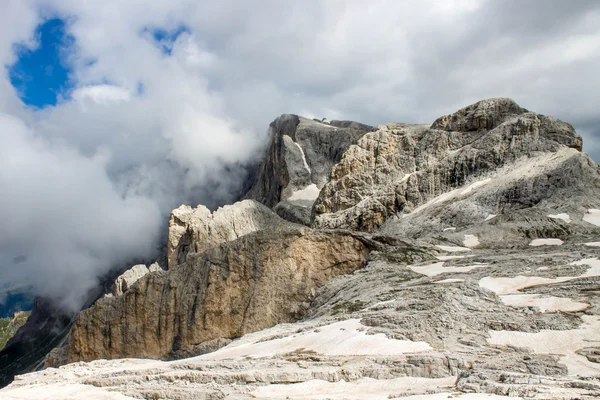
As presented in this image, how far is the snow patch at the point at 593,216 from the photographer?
158 feet

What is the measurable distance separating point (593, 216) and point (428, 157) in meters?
35.4

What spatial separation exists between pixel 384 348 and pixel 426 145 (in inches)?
2771

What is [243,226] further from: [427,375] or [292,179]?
[427,375]

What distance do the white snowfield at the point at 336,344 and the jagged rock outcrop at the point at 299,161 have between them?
89.4m

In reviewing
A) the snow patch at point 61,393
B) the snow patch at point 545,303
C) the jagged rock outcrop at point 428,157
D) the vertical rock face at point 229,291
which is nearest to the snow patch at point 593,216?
the jagged rock outcrop at point 428,157

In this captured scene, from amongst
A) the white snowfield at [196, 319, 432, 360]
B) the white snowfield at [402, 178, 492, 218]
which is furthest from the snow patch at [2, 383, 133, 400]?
the white snowfield at [402, 178, 492, 218]

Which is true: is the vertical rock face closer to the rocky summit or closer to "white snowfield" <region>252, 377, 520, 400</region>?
the rocky summit

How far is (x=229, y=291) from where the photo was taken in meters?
36.7

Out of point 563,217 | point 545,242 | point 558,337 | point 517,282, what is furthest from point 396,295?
point 563,217

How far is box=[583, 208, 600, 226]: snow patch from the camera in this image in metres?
48.3

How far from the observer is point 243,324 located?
3528cm

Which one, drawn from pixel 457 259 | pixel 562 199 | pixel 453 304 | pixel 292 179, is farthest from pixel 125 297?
pixel 292 179

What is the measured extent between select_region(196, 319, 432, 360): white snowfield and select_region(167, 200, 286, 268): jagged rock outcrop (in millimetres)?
70628

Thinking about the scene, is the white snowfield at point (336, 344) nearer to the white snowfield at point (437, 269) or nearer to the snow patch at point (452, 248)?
the white snowfield at point (437, 269)
